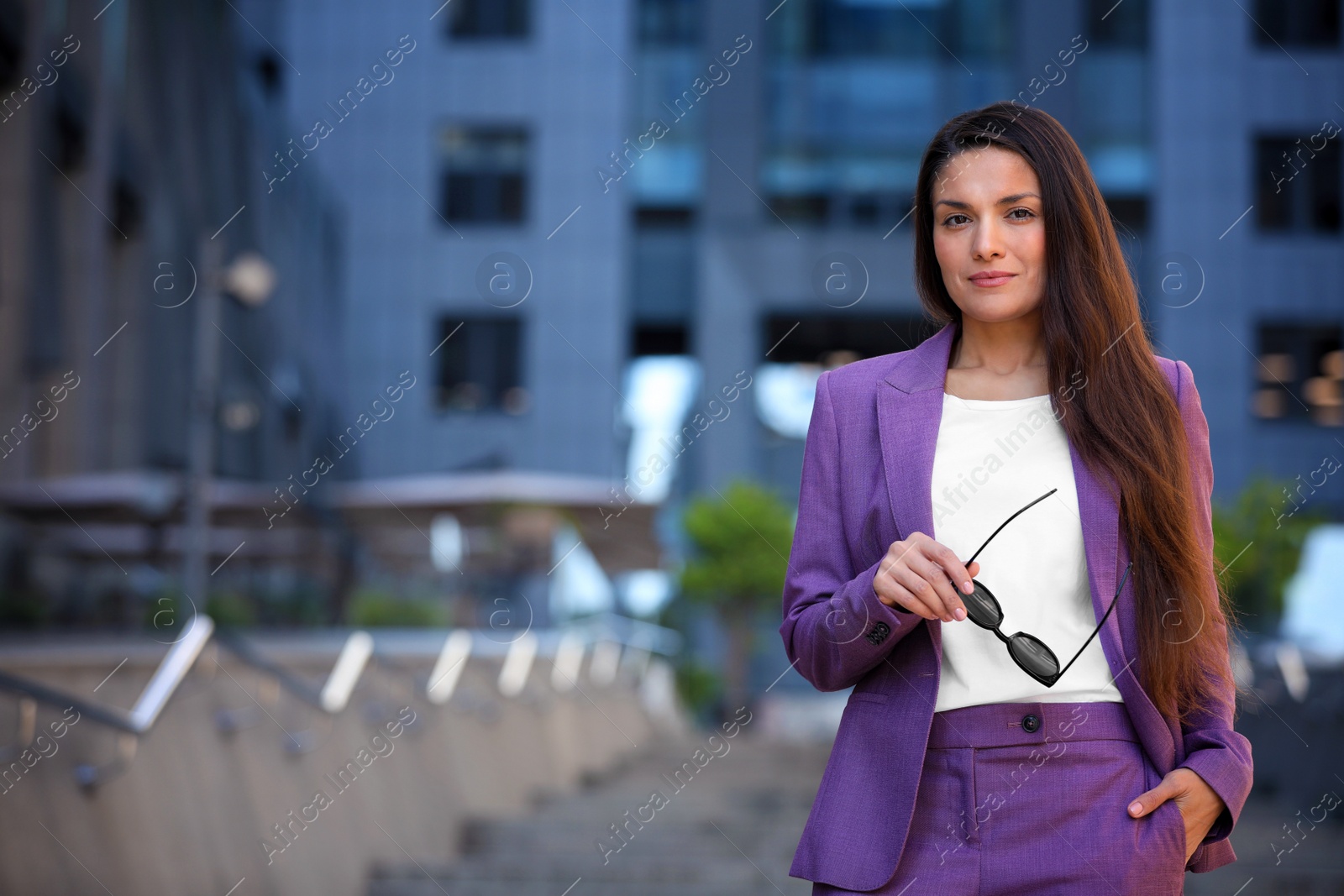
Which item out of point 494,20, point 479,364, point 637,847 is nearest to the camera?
point 637,847

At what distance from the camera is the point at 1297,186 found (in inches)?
891

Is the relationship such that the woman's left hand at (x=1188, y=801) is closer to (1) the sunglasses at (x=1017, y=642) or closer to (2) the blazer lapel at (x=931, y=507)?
(2) the blazer lapel at (x=931, y=507)

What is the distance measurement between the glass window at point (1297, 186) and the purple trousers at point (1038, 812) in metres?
23.3

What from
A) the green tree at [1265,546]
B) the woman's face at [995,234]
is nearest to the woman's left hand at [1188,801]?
the woman's face at [995,234]

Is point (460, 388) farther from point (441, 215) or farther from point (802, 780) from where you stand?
point (802, 780)

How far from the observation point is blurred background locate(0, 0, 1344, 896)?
11.8 m

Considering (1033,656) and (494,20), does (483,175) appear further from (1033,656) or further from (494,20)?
(1033,656)

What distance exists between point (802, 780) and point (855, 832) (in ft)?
32.6

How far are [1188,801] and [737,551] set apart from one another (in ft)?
62.5

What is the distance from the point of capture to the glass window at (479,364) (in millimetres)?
23859

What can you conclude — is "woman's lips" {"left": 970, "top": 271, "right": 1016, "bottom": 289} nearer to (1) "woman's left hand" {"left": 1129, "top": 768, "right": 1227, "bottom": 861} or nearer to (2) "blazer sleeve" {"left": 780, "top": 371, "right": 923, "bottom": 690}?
(2) "blazer sleeve" {"left": 780, "top": 371, "right": 923, "bottom": 690}

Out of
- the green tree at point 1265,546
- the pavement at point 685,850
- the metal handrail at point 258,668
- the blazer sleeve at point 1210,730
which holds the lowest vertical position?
the green tree at point 1265,546

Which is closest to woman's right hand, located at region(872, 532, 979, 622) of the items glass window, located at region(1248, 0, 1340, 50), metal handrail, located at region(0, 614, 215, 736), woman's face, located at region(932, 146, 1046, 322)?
woman's face, located at region(932, 146, 1046, 322)

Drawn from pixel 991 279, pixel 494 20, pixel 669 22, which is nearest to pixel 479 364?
pixel 494 20
